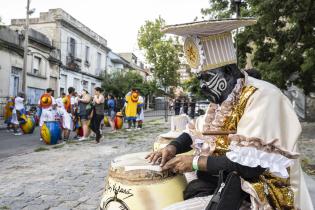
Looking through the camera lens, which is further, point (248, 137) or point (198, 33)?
point (198, 33)

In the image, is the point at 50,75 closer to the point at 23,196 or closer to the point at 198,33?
the point at 23,196

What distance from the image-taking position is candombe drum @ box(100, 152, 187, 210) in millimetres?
2389

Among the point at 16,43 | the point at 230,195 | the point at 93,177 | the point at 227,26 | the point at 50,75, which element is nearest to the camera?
the point at 230,195

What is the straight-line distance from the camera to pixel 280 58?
1370 cm

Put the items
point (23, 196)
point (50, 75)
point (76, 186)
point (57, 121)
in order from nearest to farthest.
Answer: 1. point (23, 196)
2. point (76, 186)
3. point (57, 121)
4. point (50, 75)

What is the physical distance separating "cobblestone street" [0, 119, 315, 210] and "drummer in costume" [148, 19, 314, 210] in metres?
2.96

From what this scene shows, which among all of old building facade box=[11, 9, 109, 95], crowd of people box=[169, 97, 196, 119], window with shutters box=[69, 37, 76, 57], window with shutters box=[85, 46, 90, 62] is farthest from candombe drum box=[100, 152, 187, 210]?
window with shutters box=[85, 46, 90, 62]

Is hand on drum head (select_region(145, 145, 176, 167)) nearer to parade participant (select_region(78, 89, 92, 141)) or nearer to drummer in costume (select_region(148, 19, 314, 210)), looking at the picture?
drummer in costume (select_region(148, 19, 314, 210))

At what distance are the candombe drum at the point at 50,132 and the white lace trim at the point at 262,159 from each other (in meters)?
10.3

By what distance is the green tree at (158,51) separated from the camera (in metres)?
43.0

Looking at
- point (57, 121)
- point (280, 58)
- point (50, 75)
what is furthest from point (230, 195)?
point (50, 75)

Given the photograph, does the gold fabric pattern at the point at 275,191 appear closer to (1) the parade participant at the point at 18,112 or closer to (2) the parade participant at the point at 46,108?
(2) the parade participant at the point at 46,108

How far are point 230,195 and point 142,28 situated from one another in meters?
43.1

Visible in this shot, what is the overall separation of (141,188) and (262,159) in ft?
2.49
